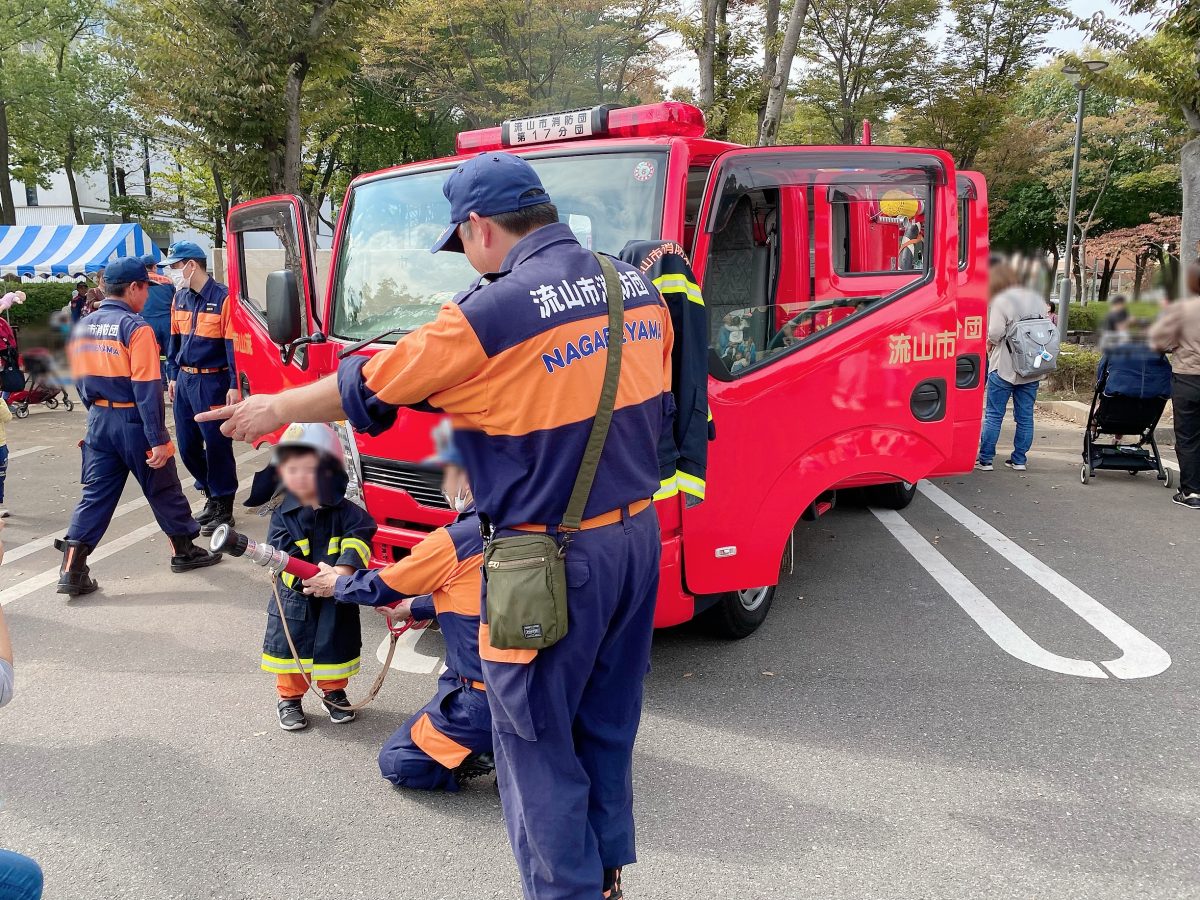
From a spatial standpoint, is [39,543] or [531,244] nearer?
[531,244]

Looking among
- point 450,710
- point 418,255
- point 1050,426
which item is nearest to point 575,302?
point 450,710

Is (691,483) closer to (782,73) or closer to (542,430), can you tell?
(542,430)

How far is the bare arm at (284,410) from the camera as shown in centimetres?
198

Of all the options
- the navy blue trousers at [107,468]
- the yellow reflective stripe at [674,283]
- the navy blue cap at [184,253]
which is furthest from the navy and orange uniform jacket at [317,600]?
the navy blue cap at [184,253]

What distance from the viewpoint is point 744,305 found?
393 cm

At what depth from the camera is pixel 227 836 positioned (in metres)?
2.79

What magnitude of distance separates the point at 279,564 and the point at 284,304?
1.61m

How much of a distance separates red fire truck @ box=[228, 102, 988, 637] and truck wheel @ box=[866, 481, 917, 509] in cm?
218

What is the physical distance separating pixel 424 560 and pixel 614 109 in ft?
7.63

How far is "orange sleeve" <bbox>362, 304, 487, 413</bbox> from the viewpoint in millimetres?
1857

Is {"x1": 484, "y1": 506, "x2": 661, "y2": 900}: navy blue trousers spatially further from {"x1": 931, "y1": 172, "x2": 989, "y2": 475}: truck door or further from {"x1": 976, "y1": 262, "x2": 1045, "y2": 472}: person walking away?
{"x1": 976, "y1": 262, "x2": 1045, "y2": 472}: person walking away

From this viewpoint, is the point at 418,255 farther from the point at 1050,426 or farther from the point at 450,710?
the point at 1050,426

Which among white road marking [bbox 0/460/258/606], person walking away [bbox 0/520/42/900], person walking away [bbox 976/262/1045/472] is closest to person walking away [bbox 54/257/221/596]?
white road marking [bbox 0/460/258/606]

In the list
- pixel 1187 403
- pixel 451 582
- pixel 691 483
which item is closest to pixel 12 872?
pixel 451 582
